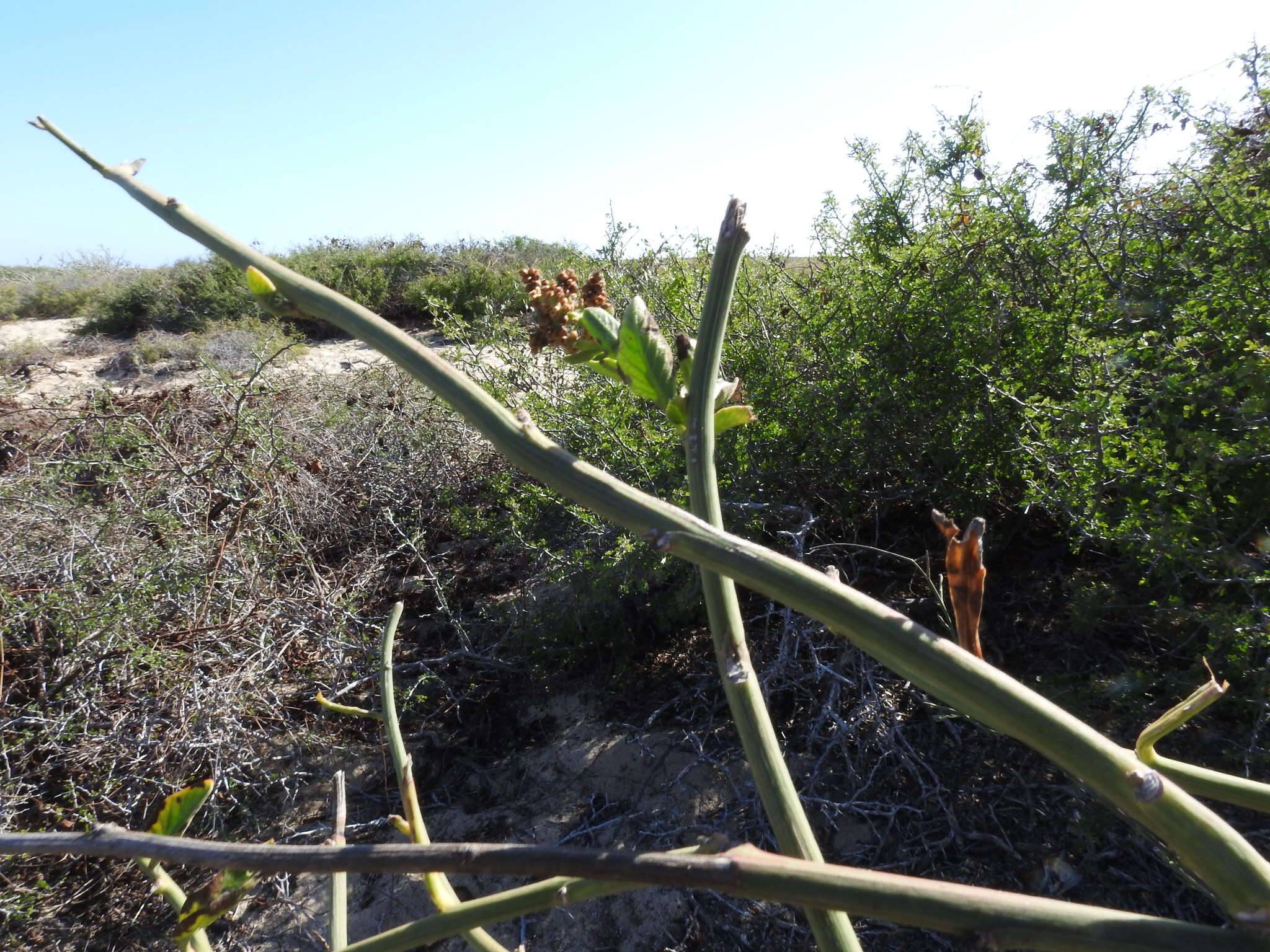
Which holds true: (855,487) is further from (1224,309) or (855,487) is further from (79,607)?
(79,607)

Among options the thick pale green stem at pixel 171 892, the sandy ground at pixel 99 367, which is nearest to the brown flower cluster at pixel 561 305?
the thick pale green stem at pixel 171 892

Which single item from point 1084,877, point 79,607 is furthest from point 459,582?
point 1084,877

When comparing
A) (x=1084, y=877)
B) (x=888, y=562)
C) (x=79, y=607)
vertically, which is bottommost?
(x=79, y=607)

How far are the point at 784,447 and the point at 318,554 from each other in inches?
76.3

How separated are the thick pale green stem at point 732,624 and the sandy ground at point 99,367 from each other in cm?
513

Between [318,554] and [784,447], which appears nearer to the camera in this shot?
[784,447]

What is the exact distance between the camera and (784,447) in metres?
2.47

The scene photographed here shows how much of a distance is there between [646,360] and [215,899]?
42 cm

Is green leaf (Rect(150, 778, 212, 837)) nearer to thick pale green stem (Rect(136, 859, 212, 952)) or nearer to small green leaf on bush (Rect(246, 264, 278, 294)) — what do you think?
thick pale green stem (Rect(136, 859, 212, 952))

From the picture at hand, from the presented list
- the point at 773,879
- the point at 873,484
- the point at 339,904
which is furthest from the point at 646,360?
the point at 873,484

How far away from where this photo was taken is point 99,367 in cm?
725

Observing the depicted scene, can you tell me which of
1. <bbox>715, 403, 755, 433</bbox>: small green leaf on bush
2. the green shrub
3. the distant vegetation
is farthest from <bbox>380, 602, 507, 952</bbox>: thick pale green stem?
the green shrub

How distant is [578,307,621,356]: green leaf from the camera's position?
44cm

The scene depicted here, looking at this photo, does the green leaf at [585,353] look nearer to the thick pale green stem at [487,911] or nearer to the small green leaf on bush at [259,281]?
the small green leaf on bush at [259,281]
